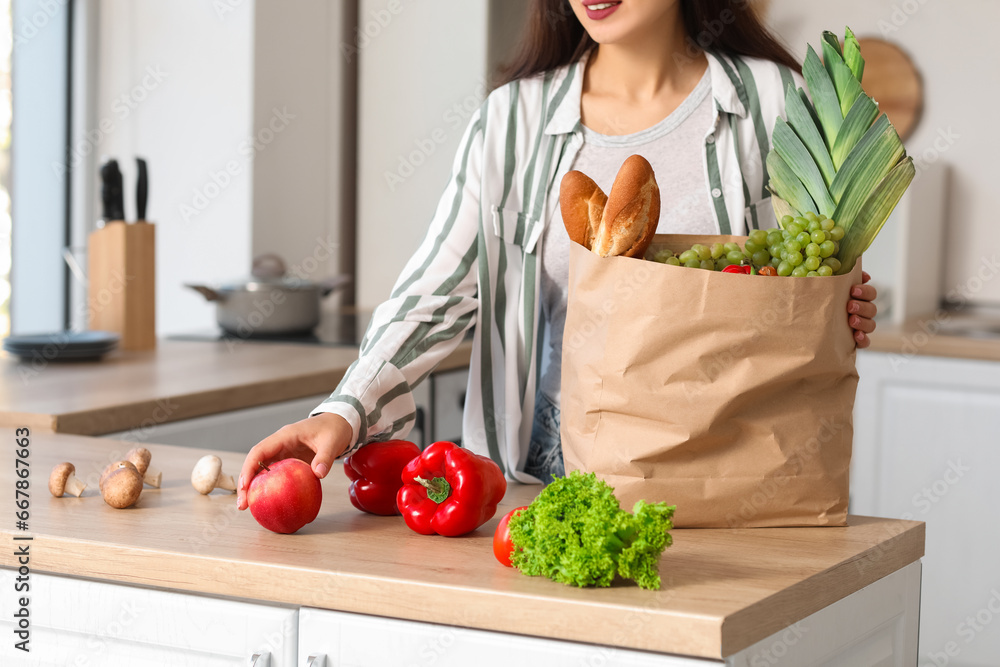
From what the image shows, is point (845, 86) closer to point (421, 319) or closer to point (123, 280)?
point (421, 319)

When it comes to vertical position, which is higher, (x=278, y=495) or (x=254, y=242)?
(x=254, y=242)

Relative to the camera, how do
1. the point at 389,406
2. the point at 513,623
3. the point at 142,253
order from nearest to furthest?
the point at 513,623 < the point at 389,406 < the point at 142,253

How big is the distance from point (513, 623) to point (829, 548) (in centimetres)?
31

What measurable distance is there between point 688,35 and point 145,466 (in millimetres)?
840

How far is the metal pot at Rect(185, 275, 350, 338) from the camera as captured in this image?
2.44m

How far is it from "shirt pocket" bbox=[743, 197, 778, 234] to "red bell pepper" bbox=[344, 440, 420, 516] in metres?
0.52

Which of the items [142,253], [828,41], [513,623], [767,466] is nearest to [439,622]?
[513,623]

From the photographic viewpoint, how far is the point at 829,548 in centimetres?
90

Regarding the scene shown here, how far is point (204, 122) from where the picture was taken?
9.38ft

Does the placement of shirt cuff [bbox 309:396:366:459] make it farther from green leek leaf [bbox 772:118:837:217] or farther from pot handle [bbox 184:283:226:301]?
pot handle [bbox 184:283:226:301]

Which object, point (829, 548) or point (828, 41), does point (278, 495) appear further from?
point (828, 41)

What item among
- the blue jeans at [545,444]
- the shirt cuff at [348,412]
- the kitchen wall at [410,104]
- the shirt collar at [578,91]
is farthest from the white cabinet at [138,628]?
the kitchen wall at [410,104]

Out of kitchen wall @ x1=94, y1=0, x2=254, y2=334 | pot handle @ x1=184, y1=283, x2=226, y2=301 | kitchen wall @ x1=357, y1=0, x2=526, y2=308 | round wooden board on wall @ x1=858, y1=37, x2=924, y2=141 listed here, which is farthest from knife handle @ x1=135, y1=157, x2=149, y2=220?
round wooden board on wall @ x1=858, y1=37, x2=924, y2=141

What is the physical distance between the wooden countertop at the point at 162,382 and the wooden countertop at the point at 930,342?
106 cm
